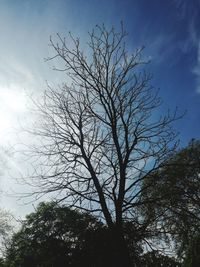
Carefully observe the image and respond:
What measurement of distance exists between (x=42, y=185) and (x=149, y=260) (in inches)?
329

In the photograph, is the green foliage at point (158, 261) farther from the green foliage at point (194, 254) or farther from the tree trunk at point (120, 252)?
the tree trunk at point (120, 252)

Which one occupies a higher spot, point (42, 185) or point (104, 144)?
point (104, 144)

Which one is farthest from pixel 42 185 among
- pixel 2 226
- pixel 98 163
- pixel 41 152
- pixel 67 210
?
pixel 2 226

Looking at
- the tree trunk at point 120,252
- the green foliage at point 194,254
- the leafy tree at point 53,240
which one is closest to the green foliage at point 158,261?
the green foliage at point 194,254

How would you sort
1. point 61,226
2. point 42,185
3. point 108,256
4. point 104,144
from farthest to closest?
point 61,226, point 108,256, point 104,144, point 42,185

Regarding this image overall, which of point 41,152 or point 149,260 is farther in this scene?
point 149,260

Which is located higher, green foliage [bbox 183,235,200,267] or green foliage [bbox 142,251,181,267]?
green foliage [bbox 142,251,181,267]

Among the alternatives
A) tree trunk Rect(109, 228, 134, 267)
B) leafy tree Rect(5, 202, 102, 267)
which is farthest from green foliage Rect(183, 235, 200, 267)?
leafy tree Rect(5, 202, 102, 267)

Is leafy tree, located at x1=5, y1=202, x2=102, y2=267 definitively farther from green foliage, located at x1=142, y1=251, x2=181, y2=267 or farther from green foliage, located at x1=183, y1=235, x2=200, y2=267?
green foliage, located at x1=183, y1=235, x2=200, y2=267

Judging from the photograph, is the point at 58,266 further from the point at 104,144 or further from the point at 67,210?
the point at 104,144

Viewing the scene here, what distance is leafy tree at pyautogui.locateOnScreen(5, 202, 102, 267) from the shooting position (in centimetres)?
1290

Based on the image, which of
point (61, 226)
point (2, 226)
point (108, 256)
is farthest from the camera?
point (2, 226)

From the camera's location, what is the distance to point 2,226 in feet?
102

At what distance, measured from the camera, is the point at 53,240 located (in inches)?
526
